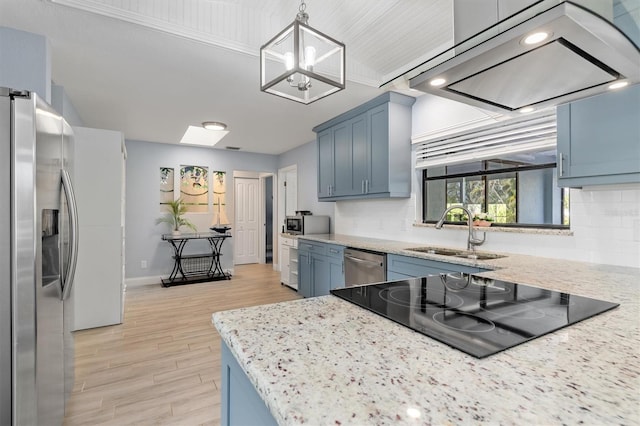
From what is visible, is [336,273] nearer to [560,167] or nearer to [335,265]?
[335,265]

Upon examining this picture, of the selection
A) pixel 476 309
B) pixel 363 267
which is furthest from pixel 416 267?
pixel 476 309

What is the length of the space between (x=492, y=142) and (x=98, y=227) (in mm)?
4072

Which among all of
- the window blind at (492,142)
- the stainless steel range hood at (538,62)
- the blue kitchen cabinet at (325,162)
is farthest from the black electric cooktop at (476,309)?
the blue kitchen cabinet at (325,162)

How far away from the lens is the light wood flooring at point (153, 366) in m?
1.95

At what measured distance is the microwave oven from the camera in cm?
482

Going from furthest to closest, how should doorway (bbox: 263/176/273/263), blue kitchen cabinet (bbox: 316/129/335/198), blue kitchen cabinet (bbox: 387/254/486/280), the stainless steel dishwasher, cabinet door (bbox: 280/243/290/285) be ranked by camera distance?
doorway (bbox: 263/176/273/263) → cabinet door (bbox: 280/243/290/285) → blue kitchen cabinet (bbox: 316/129/335/198) → the stainless steel dishwasher → blue kitchen cabinet (bbox: 387/254/486/280)

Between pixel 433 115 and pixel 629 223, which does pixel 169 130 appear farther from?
pixel 629 223

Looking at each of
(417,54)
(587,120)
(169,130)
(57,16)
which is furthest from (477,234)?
(169,130)

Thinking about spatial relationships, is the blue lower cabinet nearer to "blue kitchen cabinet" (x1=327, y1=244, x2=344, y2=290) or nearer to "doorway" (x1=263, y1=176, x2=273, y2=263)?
"blue kitchen cabinet" (x1=327, y1=244, x2=344, y2=290)

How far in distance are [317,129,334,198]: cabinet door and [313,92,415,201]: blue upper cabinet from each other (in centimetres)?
5

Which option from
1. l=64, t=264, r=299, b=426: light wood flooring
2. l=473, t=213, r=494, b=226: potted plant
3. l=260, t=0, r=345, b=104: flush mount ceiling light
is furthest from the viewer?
l=473, t=213, r=494, b=226: potted plant

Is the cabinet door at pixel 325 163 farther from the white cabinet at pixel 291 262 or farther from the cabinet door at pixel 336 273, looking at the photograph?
the cabinet door at pixel 336 273

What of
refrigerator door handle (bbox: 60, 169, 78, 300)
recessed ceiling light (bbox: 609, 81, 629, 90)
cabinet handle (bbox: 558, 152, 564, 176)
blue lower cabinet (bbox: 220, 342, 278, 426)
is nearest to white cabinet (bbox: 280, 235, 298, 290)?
refrigerator door handle (bbox: 60, 169, 78, 300)

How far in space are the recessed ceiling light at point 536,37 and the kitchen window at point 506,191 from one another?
1973mm
